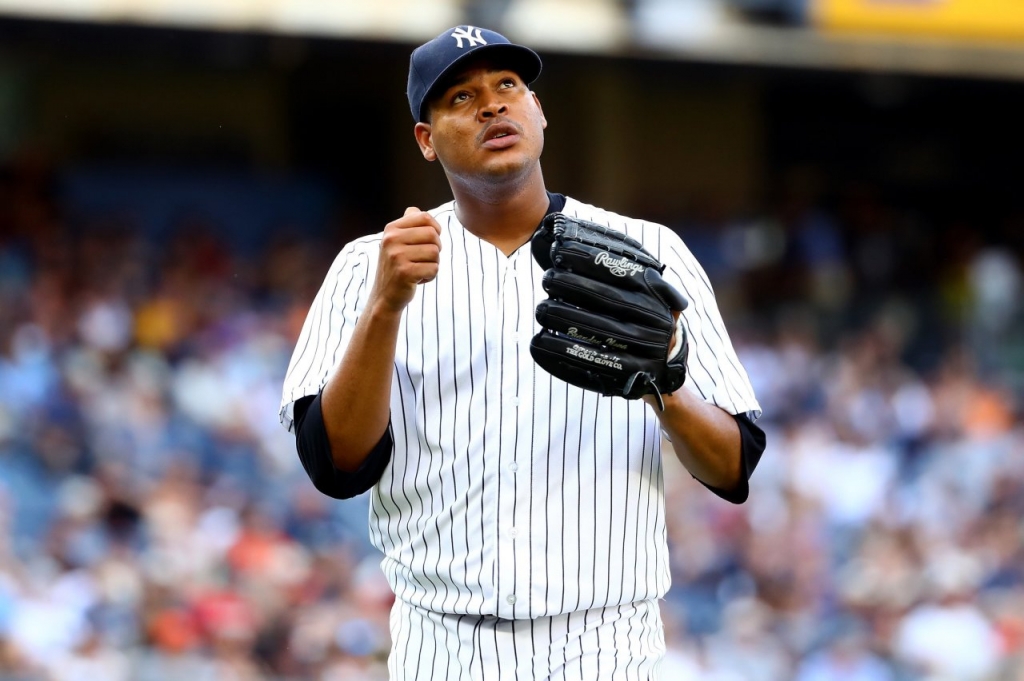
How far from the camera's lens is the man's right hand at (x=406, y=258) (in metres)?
2.01

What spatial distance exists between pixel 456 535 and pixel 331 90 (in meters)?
9.25

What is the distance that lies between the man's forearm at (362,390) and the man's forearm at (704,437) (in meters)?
0.38

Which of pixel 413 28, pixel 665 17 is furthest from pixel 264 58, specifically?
pixel 665 17

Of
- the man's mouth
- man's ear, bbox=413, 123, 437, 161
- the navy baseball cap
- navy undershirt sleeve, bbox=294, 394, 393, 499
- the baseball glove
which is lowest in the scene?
navy undershirt sleeve, bbox=294, 394, 393, 499

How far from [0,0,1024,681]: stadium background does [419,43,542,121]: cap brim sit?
13.6 ft

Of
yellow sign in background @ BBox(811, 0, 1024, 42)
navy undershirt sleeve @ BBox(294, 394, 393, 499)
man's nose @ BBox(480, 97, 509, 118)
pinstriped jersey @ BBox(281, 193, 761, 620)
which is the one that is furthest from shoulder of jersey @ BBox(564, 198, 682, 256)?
yellow sign in background @ BBox(811, 0, 1024, 42)

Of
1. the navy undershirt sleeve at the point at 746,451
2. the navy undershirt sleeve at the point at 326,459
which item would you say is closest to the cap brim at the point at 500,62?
the navy undershirt sleeve at the point at 326,459

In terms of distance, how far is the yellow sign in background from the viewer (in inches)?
375

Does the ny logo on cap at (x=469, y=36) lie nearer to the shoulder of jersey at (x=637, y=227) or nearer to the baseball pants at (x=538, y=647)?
the shoulder of jersey at (x=637, y=227)

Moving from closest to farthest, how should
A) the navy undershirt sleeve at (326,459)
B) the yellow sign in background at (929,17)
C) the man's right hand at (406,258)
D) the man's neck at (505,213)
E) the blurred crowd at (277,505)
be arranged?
the man's right hand at (406,258), the navy undershirt sleeve at (326,459), the man's neck at (505,213), the blurred crowd at (277,505), the yellow sign in background at (929,17)

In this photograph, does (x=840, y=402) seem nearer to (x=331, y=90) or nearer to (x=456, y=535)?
(x=331, y=90)

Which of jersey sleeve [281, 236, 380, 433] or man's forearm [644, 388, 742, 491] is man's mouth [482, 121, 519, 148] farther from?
man's forearm [644, 388, 742, 491]

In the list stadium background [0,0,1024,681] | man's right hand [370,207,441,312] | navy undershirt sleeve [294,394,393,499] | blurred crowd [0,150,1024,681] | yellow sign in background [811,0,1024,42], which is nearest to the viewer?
man's right hand [370,207,441,312]

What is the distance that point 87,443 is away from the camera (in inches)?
268
